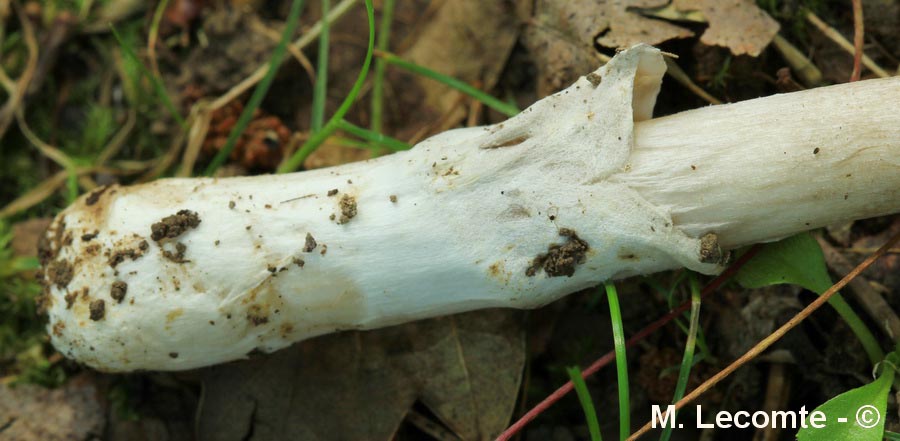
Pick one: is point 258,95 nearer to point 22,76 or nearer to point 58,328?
point 58,328

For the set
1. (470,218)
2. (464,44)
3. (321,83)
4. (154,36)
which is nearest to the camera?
(470,218)

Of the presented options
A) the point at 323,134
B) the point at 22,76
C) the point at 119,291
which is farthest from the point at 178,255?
the point at 22,76

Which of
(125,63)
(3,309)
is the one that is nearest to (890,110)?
(125,63)

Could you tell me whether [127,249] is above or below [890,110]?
below

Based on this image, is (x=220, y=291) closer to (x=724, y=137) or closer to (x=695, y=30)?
(x=724, y=137)

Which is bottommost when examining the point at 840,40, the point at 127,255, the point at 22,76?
the point at 127,255

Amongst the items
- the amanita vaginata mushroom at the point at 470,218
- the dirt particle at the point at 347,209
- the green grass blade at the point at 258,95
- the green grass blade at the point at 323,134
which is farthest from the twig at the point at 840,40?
the green grass blade at the point at 258,95

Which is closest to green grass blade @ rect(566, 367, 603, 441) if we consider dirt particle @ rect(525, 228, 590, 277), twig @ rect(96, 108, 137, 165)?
dirt particle @ rect(525, 228, 590, 277)
